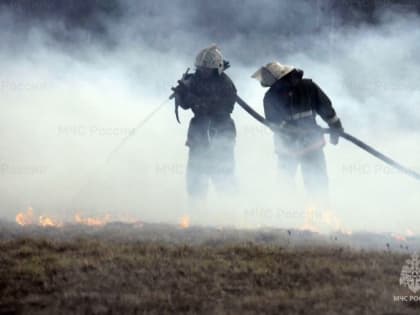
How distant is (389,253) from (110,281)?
4125mm

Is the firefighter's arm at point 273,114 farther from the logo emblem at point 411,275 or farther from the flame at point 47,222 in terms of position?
the logo emblem at point 411,275

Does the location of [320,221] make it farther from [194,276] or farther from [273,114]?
[194,276]

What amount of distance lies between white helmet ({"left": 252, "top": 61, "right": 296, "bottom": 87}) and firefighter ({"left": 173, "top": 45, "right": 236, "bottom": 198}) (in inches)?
33.7

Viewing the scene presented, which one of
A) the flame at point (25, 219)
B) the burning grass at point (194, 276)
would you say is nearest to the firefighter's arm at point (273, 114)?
the burning grass at point (194, 276)

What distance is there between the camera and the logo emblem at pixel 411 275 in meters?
7.35

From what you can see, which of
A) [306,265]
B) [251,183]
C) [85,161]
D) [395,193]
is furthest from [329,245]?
[85,161]

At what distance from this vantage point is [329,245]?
9.75m

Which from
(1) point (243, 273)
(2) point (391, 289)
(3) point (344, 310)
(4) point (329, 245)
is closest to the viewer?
(3) point (344, 310)

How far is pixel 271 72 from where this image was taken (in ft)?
41.9

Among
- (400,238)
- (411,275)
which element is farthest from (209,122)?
(411,275)

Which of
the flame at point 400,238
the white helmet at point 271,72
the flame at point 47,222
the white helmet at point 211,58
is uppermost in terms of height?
the white helmet at point 211,58

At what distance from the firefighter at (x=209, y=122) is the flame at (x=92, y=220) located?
1997 millimetres

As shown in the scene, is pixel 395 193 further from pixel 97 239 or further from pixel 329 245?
pixel 97 239

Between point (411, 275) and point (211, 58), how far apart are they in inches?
271
